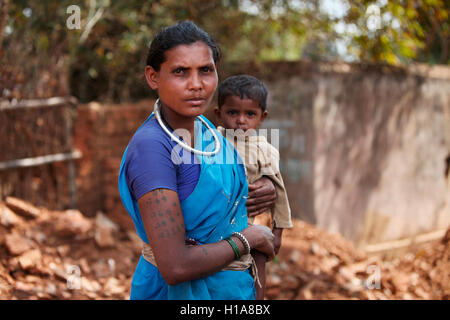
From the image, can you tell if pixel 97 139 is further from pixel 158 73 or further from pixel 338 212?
pixel 158 73

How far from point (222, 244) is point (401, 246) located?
20.1 ft

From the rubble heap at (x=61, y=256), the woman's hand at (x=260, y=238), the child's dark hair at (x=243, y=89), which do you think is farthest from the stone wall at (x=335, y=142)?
the woman's hand at (x=260, y=238)

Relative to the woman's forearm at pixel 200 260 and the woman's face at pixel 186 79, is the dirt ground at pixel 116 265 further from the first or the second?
the woman's face at pixel 186 79

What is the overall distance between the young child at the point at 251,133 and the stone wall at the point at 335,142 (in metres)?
3.27

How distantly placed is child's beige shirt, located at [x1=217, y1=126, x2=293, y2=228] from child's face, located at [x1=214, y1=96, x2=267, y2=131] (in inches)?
2.9

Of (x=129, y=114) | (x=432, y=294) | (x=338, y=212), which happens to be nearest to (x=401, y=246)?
(x=338, y=212)

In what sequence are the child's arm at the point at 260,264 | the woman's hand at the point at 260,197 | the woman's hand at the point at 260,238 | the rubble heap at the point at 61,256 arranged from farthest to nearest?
the rubble heap at the point at 61,256
the woman's hand at the point at 260,197
the child's arm at the point at 260,264
the woman's hand at the point at 260,238

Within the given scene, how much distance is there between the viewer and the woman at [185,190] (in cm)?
144

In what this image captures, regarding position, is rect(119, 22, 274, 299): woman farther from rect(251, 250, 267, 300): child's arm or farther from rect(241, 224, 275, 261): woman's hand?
rect(251, 250, 267, 300): child's arm

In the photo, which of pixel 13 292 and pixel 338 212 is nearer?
pixel 13 292

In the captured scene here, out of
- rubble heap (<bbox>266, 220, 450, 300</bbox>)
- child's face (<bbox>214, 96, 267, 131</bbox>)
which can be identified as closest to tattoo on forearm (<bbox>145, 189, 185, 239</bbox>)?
child's face (<bbox>214, 96, 267, 131</bbox>)

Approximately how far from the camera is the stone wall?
555 centimetres

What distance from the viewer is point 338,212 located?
5.95 m

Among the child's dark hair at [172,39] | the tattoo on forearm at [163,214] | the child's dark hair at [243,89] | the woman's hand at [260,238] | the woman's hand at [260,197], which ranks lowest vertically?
the woman's hand at [260,238]
